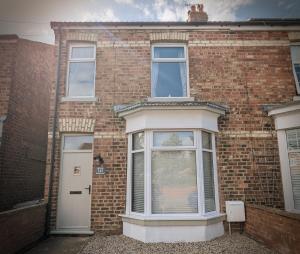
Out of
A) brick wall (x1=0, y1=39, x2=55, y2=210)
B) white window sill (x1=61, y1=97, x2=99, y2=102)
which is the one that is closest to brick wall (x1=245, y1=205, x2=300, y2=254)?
white window sill (x1=61, y1=97, x2=99, y2=102)

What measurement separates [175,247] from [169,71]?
17.0ft

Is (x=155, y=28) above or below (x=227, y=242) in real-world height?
above

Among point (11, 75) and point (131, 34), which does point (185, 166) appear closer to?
point (131, 34)

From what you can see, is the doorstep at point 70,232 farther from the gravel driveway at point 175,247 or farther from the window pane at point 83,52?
the window pane at point 83,52

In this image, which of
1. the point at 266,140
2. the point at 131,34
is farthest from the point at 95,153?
the point at 266,140

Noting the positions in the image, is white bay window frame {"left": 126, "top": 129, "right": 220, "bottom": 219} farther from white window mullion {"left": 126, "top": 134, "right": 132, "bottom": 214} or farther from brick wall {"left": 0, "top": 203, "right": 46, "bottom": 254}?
brick wall {"left": 0, "top": 203, "right": 46, "bottom": 254}

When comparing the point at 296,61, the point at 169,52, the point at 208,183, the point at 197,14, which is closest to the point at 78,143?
the point at 208,183

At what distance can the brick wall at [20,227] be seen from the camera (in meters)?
5.16

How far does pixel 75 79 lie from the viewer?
8305 mm

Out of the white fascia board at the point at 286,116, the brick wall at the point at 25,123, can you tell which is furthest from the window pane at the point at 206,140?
the brick wall at the point at 25,123

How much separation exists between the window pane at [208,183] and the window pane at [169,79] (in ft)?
7.18

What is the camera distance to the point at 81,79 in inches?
327

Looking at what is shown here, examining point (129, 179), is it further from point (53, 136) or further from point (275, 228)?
point (275, 228)

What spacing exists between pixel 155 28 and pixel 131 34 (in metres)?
0.82
